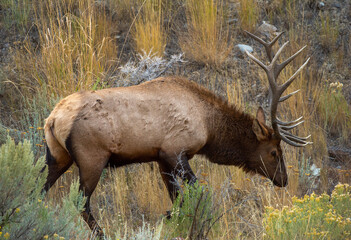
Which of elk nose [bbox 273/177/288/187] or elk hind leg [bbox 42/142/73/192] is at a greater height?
elk hind leg [bbox 42/142/73/192]

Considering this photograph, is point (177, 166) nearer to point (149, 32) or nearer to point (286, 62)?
point (286, 62)

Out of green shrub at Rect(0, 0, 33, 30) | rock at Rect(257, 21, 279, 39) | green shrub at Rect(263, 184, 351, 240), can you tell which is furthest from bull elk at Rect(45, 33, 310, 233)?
green shrub at Rect(0, 0, 33, 30)

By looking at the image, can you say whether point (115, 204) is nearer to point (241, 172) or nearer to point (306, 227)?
point (241, 172)

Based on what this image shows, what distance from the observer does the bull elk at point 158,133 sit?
190 inches

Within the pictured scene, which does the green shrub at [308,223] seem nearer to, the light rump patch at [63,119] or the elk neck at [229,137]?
the elk neck at [229,137]

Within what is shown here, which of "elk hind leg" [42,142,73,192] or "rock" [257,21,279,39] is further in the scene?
"rock" [257,21,279,39]

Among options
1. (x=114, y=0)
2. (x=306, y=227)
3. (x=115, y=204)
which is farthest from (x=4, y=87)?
(x=306, y=227)

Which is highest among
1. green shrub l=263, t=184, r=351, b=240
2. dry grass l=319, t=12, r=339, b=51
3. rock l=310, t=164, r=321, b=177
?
green shrub l=263, t=184, r=351, b=240

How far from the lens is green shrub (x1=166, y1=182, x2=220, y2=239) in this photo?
480cm

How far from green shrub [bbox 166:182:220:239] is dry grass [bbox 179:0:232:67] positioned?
3960 mm

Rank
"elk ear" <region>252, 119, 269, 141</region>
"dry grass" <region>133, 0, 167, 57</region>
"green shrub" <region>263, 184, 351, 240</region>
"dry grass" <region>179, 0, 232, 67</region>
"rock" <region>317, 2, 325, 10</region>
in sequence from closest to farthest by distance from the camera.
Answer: "green shrub" <region>263, 184, 351, 240</region>, "elk ear" <region>252, 119, 269, 141</region>, "dry grass" <region>133, 0, 167, 57</region>, "dry grass" <region>179, 0, 232, 67</region>, "rock" <region>317, 2, 325, 10</region>

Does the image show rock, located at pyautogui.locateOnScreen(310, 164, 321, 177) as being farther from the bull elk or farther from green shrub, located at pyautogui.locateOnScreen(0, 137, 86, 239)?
green shrub, located at pyautogui.locateOnScreen(0, 137, 86, 239)

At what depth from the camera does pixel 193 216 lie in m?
4.84

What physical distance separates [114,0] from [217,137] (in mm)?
4554
